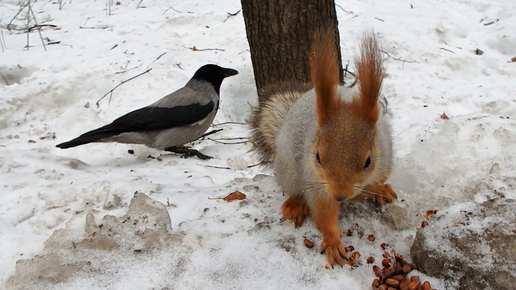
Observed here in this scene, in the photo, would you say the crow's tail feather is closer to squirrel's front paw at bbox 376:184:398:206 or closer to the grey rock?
squirrel's front paw at bbox 376:184:398:206

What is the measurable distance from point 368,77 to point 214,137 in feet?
8.78

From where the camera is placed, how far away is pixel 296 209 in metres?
1.95

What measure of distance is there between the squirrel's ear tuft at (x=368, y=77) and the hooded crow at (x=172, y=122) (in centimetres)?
209

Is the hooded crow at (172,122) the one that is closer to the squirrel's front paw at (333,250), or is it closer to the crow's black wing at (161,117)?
the crow's black wing at (161,117)

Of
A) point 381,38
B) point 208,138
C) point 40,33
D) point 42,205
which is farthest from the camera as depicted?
point 40,33

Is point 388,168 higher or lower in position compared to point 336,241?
higher

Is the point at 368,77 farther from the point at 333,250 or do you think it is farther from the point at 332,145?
the point at 333,250

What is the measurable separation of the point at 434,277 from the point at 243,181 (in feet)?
4.16

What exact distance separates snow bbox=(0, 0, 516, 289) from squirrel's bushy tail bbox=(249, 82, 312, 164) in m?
0.21

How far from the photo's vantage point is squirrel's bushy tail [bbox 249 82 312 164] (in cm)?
228

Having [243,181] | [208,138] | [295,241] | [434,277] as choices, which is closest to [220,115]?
[208,138]

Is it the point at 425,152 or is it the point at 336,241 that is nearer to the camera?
the point at 336,241

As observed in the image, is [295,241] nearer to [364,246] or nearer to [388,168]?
[364,246]

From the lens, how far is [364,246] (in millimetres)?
1758
